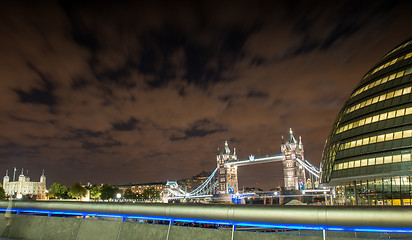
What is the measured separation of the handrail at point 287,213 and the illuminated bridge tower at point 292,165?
167508 mm

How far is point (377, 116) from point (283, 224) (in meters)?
37.6

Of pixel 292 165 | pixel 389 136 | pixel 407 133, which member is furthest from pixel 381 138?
pixel 292 165

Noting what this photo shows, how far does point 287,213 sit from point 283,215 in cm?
14

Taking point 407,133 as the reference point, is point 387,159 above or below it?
below

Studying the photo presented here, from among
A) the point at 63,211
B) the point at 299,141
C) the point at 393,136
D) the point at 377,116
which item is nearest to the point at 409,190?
the point at 393,136

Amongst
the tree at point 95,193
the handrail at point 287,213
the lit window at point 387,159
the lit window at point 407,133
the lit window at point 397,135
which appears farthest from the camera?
the tree at point 95,193

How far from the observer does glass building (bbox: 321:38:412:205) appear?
35.6m

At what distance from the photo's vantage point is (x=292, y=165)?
181m

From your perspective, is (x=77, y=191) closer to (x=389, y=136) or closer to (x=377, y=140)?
(x=377, y=140)

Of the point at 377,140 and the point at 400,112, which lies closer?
the point at 400,112

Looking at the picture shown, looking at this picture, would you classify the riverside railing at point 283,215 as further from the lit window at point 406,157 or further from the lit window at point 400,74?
the lit window at point 400,74

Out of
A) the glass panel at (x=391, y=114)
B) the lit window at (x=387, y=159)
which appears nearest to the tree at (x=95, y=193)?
the lit window at (x=387, y=159)

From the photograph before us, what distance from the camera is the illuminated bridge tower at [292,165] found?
172488 mm

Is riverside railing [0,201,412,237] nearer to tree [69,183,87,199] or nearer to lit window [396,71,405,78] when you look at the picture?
lit window [396,71,405,78]
